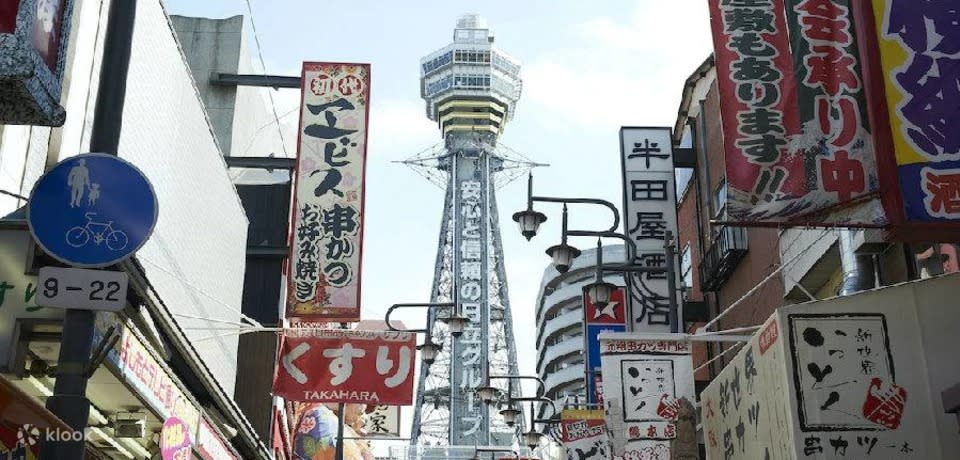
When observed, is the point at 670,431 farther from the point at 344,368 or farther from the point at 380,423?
the point at 380,423

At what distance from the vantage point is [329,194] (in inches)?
829

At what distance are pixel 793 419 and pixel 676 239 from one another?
13561mm

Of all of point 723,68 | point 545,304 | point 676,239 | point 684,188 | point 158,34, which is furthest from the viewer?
point 545,304

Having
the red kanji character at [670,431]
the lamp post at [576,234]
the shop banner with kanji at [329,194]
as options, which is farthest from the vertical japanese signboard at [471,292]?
the red kanji character at [670,431]

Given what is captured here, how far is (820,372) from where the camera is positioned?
8.80 meters

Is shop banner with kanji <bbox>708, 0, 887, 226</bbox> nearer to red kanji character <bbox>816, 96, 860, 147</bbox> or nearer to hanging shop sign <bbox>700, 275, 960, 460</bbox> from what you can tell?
red kanji character <bbox>816, 96, 860, 147</bbox>

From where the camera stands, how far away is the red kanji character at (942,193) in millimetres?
8547

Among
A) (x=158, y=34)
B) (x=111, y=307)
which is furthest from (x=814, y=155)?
(x=158, y=34)

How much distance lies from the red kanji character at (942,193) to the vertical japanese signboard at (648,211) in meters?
13.3

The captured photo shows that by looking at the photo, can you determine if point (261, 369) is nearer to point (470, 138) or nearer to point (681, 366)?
point (681, 366)

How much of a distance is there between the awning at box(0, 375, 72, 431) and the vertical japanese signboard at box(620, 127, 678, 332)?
15859 millimetres

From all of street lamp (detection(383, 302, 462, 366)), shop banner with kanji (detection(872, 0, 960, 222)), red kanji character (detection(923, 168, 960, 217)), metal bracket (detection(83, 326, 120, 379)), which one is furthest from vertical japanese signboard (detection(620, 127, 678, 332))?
metal bracket (detection(83, 326, 120, 379))

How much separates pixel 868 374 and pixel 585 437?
1239 centimetres

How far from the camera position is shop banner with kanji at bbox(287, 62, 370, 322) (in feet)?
67.2
